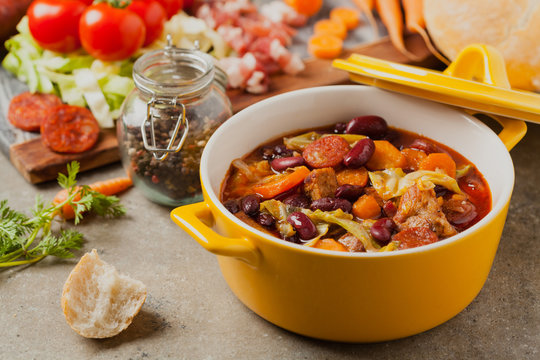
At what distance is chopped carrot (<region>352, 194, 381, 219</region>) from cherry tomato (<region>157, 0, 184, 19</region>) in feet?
7.42

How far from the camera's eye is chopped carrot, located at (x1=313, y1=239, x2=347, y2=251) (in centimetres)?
210

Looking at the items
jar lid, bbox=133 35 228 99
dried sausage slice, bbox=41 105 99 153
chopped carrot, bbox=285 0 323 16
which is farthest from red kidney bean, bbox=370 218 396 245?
chopped carrot, bbox=285 0 323 16

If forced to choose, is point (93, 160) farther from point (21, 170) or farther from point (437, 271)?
point (437, 271)

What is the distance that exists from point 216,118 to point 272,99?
388 mm

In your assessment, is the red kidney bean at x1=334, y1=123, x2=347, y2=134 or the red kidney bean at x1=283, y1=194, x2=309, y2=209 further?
the red kidney bean at x1=334, y1=123, x2=347, y2=134

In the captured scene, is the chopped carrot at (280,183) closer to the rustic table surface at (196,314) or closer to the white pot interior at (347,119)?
the white pot interior at (347,119)

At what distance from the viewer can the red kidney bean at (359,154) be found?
8.04 feet

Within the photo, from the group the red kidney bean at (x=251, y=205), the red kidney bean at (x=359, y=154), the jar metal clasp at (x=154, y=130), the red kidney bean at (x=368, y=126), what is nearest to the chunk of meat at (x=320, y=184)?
the red kidney bean at (x=359, y=154)

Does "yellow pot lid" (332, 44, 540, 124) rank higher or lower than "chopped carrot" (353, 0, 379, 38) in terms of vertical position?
higher

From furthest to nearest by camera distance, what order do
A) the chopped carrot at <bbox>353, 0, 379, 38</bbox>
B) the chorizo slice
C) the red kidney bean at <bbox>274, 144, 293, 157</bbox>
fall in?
1. the chopped carrot at <bbox>353, 0, 379, 38</bbox>
2. the red kidney bean at <bbox>274, 144, 293, 157</bbox>
3. the chorizo slice

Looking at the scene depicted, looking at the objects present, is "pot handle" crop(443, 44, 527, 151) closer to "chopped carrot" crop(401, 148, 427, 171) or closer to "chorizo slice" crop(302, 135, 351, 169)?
"chopped carrot" crop(401, 148, 427, 171)

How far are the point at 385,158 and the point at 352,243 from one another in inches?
21.7

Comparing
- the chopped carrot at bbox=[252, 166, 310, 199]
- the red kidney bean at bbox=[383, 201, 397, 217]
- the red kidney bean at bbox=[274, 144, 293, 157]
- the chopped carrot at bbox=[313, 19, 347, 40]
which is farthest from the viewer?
the chopped carrot at bbox=[313, 19, 347, 40]

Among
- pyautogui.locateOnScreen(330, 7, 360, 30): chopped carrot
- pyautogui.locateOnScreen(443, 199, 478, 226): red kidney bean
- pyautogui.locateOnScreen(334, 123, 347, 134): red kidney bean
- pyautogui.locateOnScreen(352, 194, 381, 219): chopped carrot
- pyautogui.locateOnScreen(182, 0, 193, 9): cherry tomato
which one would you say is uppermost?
pyautogui.locateOnScreen(352, 194, 381, 219): chopped carrot
